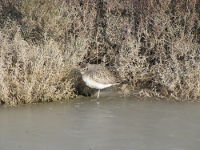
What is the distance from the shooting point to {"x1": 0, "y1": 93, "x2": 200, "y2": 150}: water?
6.37m

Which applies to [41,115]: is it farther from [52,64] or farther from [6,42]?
[6,42]

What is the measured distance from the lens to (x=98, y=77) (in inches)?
345

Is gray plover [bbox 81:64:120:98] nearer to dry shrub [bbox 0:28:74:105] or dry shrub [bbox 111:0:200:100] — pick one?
dry shrub [bbox 0:28:74:105]

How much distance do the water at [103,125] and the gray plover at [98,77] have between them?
271mm

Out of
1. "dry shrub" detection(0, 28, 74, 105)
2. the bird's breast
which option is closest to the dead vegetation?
"dry shrub" detection(0, 28, 74, 105)

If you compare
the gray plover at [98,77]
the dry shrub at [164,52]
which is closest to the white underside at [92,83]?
the gray plover at [98,77]

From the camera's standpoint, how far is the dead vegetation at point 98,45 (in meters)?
8.58

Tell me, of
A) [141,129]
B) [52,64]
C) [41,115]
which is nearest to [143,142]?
[141,129]

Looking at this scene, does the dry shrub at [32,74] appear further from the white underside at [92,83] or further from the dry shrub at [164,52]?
the dry shrub at [164,52]

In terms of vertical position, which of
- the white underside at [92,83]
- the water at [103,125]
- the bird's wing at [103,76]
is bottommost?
the water at [103,125]

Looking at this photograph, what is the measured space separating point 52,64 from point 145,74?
1.84 m

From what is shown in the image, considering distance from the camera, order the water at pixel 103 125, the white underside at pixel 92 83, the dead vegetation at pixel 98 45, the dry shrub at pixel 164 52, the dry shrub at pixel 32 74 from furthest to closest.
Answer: the dry shrub at pixel 164 52 → the white underside at pixel 92 83 → the dead vegetation at pixel 98 45 → the dry shrub at pixel 32 74 → the water at pixel 103 125

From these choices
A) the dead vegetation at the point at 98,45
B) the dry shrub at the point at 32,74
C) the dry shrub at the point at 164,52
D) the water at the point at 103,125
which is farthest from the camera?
the dry shrub at the point at 164,52

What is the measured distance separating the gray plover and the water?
0.89ft
